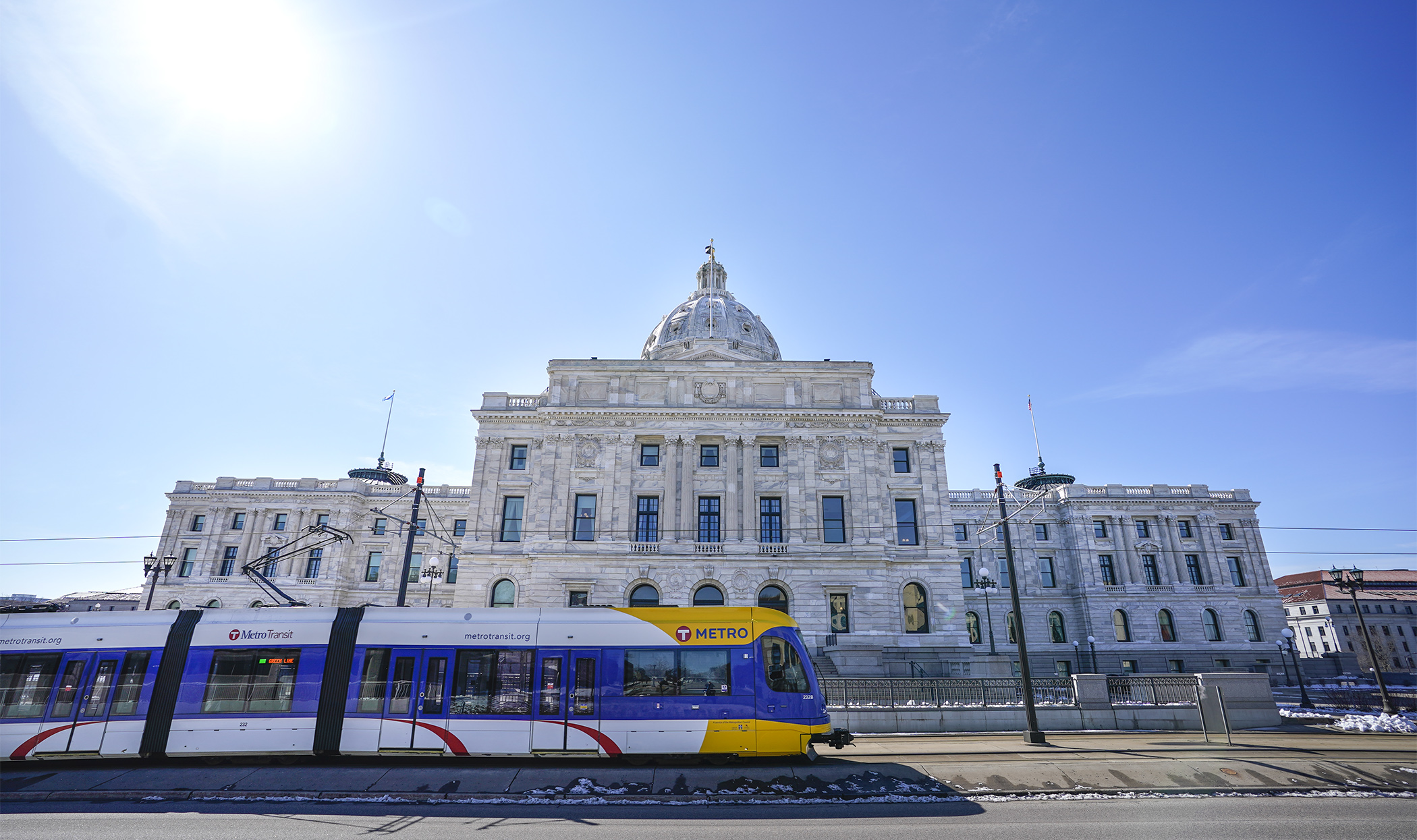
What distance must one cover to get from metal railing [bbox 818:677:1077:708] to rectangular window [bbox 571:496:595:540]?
19591mm

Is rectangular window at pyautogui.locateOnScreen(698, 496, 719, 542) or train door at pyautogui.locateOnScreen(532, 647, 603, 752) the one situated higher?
rectangular window at pyautogui.locateOnScreen(698, 496, 719, 542)

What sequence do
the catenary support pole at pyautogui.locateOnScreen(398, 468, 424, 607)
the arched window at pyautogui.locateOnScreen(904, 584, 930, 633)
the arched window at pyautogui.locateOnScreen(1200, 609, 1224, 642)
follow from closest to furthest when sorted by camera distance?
1. the catenary support pole at pyautogui.locateOnScreen(398, 468, 424, 607)
2. the arched window at pyautogui.locateOnScreen(904, 584, 930, 633)
3. the arched window at pyautogui.locateOnScreen(1200, 609, 1224, 642)

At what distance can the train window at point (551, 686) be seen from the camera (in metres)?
14.4

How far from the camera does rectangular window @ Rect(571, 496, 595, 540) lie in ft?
126

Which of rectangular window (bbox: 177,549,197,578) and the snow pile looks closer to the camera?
the snow pile

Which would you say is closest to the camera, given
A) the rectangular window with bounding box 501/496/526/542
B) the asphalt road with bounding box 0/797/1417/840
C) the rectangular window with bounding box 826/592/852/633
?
the asphalt road with bounding box 0/797/1417/840

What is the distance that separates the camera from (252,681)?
1472 cm

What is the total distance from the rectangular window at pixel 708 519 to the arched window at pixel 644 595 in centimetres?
389

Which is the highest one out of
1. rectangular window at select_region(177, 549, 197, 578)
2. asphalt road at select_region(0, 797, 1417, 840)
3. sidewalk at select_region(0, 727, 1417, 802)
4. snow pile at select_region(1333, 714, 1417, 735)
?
rectangular window at select_region(177, 549, 197, 578)

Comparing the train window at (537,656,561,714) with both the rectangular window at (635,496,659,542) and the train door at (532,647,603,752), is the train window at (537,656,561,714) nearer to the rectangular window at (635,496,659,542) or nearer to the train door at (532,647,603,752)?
the train door at (532,647,603,752)

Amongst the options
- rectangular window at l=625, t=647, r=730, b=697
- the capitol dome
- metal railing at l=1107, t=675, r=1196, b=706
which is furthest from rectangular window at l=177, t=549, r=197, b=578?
metal railing at l=1107, t=675, r=1196, b=706

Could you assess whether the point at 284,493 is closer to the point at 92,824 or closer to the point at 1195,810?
the point at 92,824

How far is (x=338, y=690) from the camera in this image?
14586 mm

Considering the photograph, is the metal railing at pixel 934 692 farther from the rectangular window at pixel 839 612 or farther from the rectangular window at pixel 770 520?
the rectangular window at pixel 770 520
